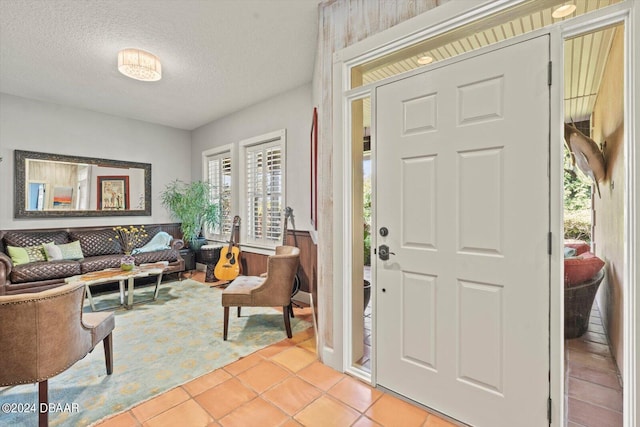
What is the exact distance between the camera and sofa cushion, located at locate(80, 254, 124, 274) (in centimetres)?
388

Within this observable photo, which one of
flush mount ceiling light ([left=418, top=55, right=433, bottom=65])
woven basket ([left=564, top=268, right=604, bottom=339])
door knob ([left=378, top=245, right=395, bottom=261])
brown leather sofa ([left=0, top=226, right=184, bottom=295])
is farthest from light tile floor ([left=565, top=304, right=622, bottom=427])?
brown leather sofa ([left=0, top=226, right=184, bottom=295])

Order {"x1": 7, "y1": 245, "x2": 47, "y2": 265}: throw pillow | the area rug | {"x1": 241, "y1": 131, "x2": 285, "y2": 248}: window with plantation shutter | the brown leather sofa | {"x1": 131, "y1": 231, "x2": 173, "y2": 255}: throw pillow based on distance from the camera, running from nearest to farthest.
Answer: the area rug
the brown leather sofa
{"x1": 7, "y1": 245, "x2": 47, "y2": 265}: throw pillow
{"x1": 241, "y1": 131, "x2": 285, "y2": 248}: window with plantation shutter
{"x1": 131, "y1": 231, "x2": 173, "y2": 255}: throw pillow

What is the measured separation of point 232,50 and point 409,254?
2.72 metres

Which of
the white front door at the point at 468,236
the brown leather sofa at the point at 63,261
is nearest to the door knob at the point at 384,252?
the white front door at the point at 468,236

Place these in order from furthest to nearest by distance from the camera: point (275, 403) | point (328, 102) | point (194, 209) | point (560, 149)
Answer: point (194, 209)
point (328, 102)
point (275, 403)
point (560, 149)

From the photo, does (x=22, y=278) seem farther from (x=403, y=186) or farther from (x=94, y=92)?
(x=403, y=186)

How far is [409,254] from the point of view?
1754mm

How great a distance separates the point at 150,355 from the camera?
2.33 meters

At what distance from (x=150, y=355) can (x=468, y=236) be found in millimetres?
2609

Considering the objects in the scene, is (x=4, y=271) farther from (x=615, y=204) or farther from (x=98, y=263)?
(x=615, y=204)

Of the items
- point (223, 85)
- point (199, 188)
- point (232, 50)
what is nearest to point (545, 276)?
point (232, 50)

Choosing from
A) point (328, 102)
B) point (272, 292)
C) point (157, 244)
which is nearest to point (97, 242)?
point (157, 244)

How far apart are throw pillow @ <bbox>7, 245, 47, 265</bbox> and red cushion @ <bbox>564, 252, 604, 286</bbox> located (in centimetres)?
610

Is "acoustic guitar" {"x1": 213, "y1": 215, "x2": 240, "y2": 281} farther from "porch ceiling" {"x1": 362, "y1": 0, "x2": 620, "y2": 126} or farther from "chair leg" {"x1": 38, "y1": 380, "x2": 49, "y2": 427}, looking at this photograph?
"porch ceiling" {"x1": 362, "y1": 0, "x2": 620, "y2": 126}
